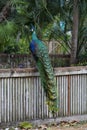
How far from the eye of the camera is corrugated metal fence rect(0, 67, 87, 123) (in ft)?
24.2

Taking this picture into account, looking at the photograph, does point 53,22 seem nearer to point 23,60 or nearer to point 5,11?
point 23,60

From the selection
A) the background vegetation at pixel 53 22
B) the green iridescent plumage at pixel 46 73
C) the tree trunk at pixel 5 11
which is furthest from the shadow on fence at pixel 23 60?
the green iridescent plumage at pixel 46 73

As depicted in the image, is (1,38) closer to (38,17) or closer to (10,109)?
(38,17)

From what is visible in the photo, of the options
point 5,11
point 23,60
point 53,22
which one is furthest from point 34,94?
point 5,11

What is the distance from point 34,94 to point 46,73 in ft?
1.72

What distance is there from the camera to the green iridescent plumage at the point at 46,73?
748 centimetres

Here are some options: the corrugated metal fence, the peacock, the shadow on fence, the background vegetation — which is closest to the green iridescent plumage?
the peacock

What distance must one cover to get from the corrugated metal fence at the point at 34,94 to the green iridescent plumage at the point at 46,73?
7.8 inches

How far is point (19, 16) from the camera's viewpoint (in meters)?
9.38

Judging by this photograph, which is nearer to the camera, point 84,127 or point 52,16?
point 84,127

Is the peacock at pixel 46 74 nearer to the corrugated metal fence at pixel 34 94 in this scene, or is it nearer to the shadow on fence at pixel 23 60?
the corrugated metal fence at pixel 34 94

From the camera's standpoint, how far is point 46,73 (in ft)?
24.6

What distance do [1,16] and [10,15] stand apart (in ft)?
1.41

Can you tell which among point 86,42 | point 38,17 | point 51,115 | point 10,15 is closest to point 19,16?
point 38,17
